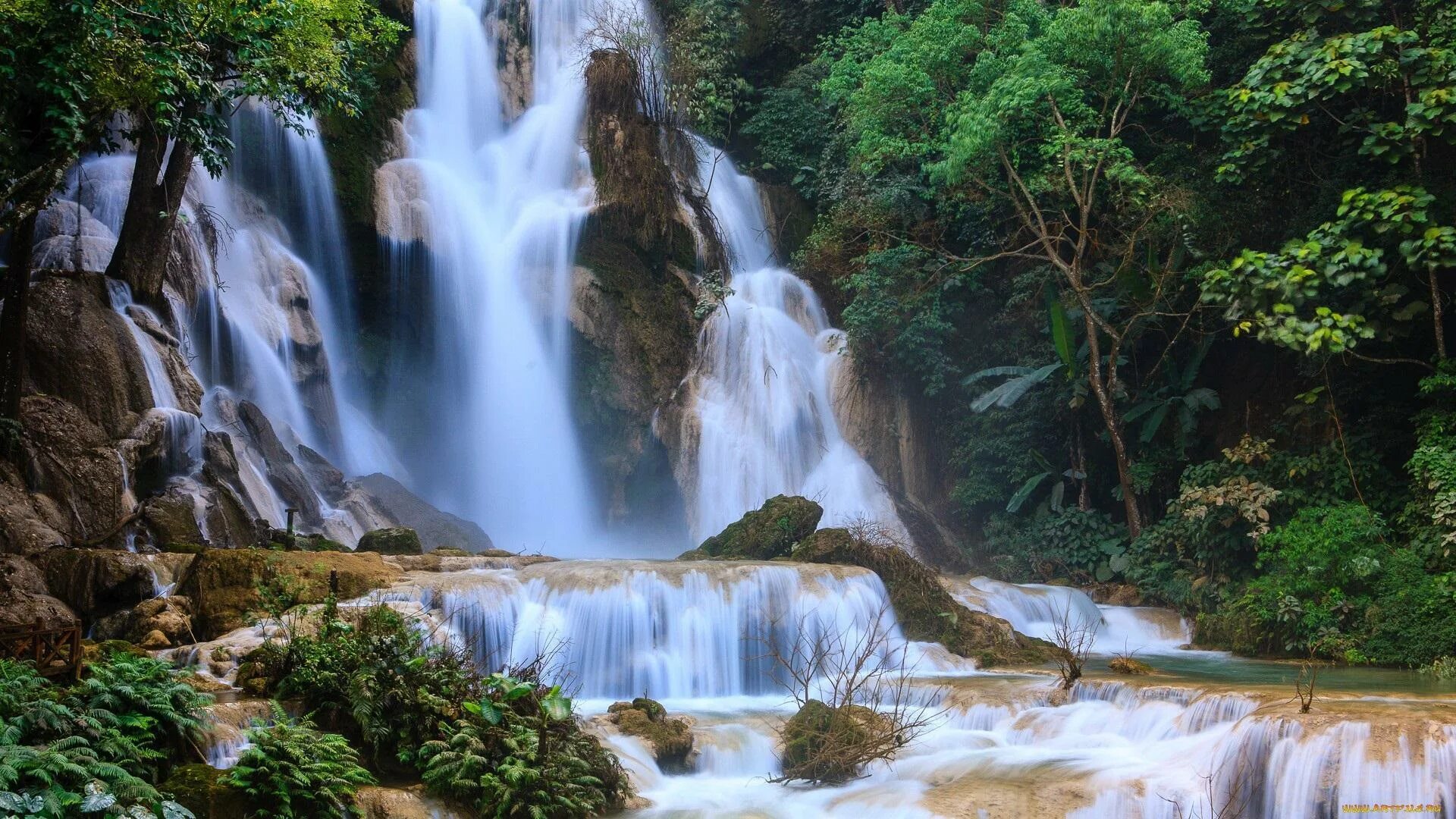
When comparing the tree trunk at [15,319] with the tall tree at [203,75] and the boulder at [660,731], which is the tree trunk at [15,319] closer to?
the tall tree at [203,75]

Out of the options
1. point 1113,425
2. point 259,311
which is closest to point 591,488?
point 259,311

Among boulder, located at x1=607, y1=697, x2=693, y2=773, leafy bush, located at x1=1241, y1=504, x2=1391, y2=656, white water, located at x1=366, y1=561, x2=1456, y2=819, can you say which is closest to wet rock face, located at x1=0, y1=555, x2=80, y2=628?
white water, located at x1=366, y1=561, x2=1456, y2=819

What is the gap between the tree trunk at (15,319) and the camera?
12.5m

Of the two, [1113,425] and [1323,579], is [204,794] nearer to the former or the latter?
[1323,579]

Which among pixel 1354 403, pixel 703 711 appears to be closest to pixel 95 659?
pixel 703 711

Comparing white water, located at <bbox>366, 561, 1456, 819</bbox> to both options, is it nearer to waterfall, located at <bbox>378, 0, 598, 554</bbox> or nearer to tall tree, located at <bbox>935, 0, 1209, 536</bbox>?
tall tree, located at <bbox>935, 0, 1209, 536</bbox>

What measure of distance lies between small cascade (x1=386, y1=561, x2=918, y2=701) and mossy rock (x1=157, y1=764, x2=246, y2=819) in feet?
13.2

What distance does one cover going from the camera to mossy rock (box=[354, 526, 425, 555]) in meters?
14.5

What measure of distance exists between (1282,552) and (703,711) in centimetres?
839

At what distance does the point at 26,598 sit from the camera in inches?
395

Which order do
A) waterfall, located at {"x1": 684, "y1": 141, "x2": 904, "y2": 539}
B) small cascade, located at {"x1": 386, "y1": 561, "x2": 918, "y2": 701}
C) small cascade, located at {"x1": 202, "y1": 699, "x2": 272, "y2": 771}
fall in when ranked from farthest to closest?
1. waterfall, located at {"x1": 684, "y1": 141, "x2": 904, "y2": 539}
2. small cascade, located at {"x1": 386, "y1": 561, "x2": 918, "y2": 701}
3. small cascade, located at {"x1": 202, "y1": 699, "x2": 272, "y2": 771}

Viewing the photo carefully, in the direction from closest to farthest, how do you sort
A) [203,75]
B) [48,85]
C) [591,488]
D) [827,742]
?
[827,742]
[48,85]
[203,75]
[591,488]

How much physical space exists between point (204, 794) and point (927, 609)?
9791mm

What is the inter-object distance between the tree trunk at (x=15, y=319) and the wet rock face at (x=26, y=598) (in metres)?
2.84
